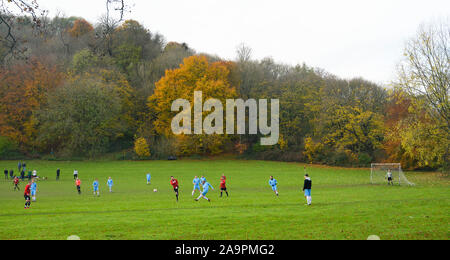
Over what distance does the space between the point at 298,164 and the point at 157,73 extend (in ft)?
109

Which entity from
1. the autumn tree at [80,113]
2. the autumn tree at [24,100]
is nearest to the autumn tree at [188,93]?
the autumn tree at [80,113]

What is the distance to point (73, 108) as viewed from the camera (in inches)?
2591

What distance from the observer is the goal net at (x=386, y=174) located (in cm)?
4284

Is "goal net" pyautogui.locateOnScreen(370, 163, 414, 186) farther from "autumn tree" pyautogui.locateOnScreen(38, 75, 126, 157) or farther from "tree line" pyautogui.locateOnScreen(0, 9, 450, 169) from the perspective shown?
"autumn tree" pyautogui.locateOnScreen(38, 75, 126, 157)

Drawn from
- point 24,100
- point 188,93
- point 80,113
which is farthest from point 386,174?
point 24,100

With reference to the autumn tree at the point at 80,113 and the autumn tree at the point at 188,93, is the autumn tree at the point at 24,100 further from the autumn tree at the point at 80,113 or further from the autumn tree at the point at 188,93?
the autumn tree at the point at 188,93

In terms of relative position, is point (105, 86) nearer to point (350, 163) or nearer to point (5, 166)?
point (5, 166)

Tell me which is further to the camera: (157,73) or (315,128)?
(157,73)

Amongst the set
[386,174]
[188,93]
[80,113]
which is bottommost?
[386,174]

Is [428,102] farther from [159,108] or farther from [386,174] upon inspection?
[159,108]

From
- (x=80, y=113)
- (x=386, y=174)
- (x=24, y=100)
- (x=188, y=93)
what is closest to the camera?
(x=386, y=174)

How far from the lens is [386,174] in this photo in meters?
44.4

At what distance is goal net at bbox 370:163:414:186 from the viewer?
42.8 meters
